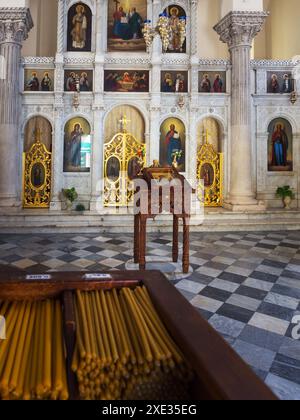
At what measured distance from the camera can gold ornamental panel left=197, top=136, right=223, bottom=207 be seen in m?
11.6

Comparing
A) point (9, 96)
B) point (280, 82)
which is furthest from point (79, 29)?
point (280, 82)

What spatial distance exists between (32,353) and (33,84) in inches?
446

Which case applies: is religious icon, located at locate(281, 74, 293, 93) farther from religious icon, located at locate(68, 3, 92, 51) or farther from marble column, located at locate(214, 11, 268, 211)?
religious icon, located at locate(68, 3, 92, 51)

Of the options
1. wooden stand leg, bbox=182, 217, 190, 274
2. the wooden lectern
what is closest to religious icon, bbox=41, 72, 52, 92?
the wooden lectern

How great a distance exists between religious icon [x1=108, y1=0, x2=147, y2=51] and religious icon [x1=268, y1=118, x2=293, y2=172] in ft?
18.1

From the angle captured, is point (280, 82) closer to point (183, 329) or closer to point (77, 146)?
point (77, 146)

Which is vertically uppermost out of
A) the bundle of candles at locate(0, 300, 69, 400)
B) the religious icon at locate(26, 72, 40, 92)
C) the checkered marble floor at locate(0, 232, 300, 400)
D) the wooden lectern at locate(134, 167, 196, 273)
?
the religious icon at locate(26, 72, 40, 92)

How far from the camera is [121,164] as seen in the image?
11.4 meters

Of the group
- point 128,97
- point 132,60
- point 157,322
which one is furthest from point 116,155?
point 157,322

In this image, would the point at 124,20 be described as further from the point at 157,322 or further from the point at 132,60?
the point at 157,322

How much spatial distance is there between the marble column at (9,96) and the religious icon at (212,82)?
6237mm

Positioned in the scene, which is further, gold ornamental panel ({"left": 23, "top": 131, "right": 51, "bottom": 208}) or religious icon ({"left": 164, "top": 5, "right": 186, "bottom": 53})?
religious icon ({"left": 164, "top": 5, "right": 186, "bottom": 53})

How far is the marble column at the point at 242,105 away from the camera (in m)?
10.8

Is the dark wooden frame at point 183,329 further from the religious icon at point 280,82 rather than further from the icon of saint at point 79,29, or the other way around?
the religious icon at point 280,82
